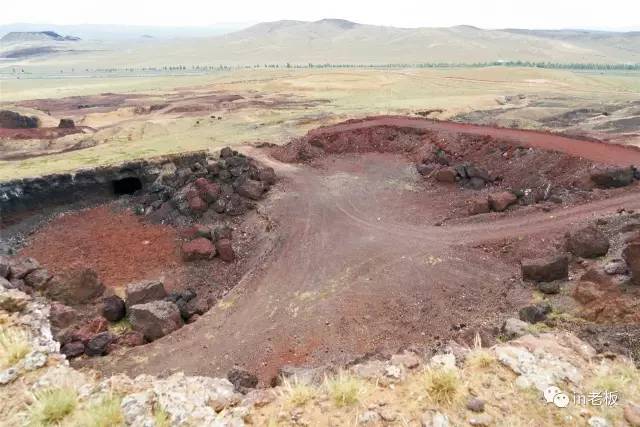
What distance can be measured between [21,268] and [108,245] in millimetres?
4414

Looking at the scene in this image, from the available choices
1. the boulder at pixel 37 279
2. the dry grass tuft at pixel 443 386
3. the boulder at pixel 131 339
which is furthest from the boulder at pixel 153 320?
the dry grass tuft at pixel 443 386

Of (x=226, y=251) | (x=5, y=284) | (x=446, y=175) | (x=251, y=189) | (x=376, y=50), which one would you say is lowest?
(x=226, y=251)

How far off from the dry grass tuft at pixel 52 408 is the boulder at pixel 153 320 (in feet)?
20.1

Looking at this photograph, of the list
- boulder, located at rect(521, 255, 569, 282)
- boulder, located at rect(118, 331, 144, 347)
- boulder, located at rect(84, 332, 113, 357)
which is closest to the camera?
boulder, located at rect(84, 332, 113, 357)

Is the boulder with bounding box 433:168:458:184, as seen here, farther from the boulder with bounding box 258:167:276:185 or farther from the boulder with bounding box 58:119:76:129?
the boulder with bounding box 58:119:76:129

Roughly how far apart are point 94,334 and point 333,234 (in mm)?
9038

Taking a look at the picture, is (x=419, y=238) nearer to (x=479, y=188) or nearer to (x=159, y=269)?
(x=479, y=188)

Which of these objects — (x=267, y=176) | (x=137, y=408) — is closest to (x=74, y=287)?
(x=137, y=408)

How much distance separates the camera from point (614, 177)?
18.2 meters

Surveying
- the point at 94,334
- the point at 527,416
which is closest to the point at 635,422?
the point at 527,416

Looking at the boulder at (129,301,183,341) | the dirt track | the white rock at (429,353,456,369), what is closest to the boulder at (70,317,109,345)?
the boulder at (129,301,183,341)

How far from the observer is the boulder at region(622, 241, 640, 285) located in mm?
11172

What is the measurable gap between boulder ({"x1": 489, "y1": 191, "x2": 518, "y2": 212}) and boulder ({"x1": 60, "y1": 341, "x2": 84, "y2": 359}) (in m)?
15.1

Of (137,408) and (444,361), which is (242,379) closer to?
(137,408)
